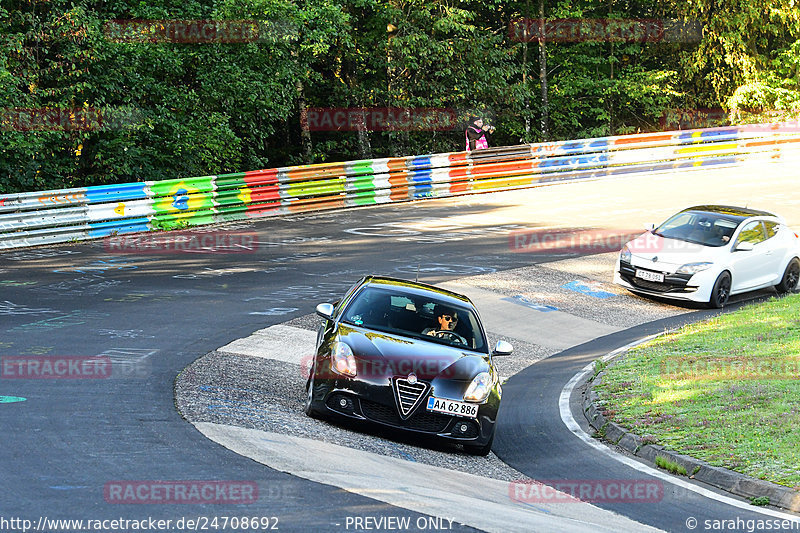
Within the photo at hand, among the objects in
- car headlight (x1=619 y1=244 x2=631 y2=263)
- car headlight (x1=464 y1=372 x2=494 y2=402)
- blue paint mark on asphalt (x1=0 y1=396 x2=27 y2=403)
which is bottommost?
car headlight (x1=619 y1=244 x2=631 y2=263)

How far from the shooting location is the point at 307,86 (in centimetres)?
3497

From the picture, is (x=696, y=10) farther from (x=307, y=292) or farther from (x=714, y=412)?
(x=714, y=412)

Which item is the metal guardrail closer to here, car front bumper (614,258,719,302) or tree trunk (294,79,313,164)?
tree trunk (294,79,313,164)

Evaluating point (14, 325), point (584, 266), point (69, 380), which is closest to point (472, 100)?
point (584, 266)

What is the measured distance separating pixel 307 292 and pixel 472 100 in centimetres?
2049

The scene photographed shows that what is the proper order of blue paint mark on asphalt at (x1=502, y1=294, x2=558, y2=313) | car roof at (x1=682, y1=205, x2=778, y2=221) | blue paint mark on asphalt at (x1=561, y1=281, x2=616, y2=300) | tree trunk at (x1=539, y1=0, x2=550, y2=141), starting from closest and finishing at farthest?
1. blue paint mark on asphalt at (x1=502, y1=294, x2=558, y2=313)
2. blue paint mark on asphalt at (x1=561, y1=281, x2=616, y2=300)
3. car roof at (x1=682, y1=205, x2=778, y2=221)
4. tree trunk at (x1=539, y1=0, x2=550, y2=141)

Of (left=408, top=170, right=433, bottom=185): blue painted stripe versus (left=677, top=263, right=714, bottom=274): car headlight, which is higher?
(left=408, top=170, right=433, bottom=185): blue painted stripe

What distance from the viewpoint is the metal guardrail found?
21.5 m

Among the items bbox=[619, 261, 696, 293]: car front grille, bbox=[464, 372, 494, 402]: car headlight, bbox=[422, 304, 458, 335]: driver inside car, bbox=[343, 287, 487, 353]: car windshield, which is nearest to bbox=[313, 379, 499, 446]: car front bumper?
bbox=[464, 372, 494, 402]: car headlight

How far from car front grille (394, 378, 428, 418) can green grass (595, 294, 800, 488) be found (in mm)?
2778

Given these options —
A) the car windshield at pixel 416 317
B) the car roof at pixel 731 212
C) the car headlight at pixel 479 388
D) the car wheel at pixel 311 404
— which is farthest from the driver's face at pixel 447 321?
the car roof at pixel 731 212

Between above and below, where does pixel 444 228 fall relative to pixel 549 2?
below

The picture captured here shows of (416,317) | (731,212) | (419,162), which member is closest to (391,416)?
(416,317)

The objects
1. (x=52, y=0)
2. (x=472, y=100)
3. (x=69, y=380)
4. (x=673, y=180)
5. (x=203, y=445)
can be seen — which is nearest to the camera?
(x=203, y=445)
